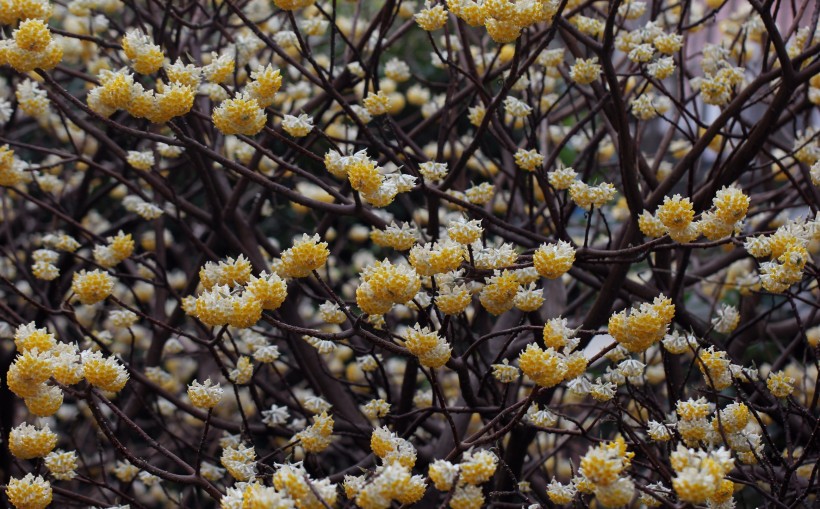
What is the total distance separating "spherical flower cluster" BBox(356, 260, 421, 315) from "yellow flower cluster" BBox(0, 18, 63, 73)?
773 mm

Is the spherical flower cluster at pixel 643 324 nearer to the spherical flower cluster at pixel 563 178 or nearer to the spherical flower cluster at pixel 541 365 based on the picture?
the spherical flower cluster at pixel 541 365

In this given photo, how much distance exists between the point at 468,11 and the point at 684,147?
2.14 metres

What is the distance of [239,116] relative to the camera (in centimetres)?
162

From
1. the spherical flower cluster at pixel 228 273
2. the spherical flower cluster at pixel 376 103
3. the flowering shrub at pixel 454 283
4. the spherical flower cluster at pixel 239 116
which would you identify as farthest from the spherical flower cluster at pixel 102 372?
the spherical flower cluster at pixel 376 103

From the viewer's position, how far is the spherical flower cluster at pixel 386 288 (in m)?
1.43

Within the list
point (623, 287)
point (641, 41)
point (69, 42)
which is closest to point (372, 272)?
point (623, 287)

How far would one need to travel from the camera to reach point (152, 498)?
3.83m

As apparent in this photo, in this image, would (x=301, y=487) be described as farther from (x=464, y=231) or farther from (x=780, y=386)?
(x=780, y=386)

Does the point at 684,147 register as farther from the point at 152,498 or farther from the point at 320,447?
the point at 152,498

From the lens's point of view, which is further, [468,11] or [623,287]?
[623,287]

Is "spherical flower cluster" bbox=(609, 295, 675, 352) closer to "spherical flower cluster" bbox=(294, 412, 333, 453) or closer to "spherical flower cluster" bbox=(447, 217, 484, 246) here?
"spherical flower cluster" bbox=(447, 217, 484, 246)

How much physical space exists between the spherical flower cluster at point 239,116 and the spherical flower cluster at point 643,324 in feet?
2.44

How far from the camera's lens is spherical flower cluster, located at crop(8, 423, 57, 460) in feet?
4.96

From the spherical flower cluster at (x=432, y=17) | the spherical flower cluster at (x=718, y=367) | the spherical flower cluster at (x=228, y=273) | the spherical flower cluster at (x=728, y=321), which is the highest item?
the spherical flower cluster at (x=432, y=17)
